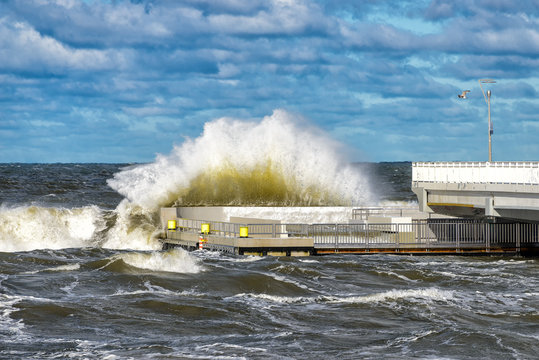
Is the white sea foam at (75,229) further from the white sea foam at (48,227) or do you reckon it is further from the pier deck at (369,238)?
the pier deck at (369,238)

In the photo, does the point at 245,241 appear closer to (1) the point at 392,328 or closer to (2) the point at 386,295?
(2) the point at 386,295

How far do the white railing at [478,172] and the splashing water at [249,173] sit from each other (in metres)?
12.1

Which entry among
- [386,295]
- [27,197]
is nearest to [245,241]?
[386,295]

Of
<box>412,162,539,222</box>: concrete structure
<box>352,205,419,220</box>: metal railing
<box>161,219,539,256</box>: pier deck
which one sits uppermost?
<box>412,162,539,222</box>: concrete structure

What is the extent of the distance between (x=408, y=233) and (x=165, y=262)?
12428 millimetres

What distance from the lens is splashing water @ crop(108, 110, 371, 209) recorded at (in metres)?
47.6

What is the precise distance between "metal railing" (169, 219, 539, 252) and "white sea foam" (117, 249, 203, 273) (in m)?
5.75

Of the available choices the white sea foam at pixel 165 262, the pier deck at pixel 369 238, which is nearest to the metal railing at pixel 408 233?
the pier deck at pixel 369 238

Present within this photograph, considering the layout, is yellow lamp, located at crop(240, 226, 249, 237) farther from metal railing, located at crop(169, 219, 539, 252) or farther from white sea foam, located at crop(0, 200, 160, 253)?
white sea foam, located at crop(0, 200, 160, 253)

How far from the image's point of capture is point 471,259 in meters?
34.8

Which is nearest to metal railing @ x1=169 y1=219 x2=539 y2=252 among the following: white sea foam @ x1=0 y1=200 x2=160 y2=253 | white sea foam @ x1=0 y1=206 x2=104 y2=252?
white sea foam @ x1=0 y1=200 x2=160 y2=253

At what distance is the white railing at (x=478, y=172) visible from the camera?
3303 centimetres

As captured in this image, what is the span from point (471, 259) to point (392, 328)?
15.7m

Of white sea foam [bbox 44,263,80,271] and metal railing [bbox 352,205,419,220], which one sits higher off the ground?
metal railing [bbox 352,205,419,220]
